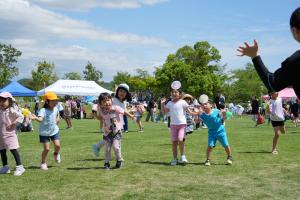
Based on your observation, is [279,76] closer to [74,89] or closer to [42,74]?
[74,89]

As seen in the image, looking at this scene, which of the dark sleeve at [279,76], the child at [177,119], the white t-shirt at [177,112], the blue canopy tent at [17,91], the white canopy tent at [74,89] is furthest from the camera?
the white canopy tent at [74,89]

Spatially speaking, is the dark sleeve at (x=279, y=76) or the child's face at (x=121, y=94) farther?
the child's face at (x=121, y=94)

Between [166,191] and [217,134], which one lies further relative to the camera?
[217,134]

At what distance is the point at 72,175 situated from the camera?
8242 millimetres

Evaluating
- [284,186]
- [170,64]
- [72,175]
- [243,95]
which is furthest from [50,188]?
[243,95]

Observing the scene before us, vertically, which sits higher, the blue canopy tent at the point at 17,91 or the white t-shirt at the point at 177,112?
the blue canopy tent at the point at 17,91

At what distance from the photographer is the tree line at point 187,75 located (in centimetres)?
6931

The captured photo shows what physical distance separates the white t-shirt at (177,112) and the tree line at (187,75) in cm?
5457

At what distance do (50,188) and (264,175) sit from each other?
406 cm

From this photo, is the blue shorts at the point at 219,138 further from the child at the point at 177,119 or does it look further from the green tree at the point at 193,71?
the green tree at the point at 193,71

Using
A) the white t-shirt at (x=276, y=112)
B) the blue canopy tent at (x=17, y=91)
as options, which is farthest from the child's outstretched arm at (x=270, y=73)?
the blue canopy tent at (x=17, y=91)

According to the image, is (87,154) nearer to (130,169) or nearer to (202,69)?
(130,169)

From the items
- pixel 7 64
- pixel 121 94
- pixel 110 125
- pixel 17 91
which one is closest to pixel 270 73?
pixel 110 125

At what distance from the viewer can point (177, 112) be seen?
392 inches
